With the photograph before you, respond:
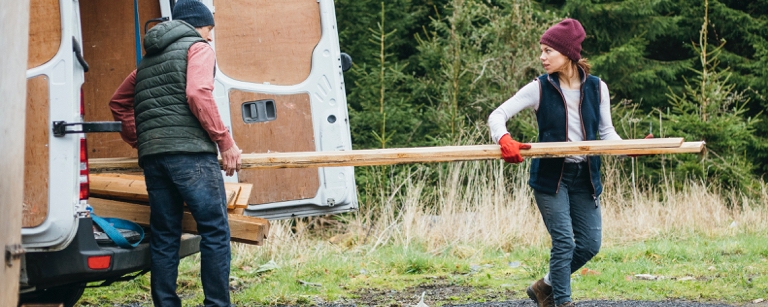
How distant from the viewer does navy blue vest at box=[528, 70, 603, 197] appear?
4.62 metres

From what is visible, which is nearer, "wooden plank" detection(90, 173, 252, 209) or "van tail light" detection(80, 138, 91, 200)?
"van tail light" detection(80, 138, 91, 200)

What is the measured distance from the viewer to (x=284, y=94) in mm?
5945

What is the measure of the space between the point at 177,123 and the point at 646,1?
501 inches

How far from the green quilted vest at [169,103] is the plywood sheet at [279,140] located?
1.49 meters

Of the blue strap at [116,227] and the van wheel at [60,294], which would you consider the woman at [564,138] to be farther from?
the van wheel at [60,294]

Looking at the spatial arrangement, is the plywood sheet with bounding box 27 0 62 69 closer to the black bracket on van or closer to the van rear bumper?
the black bracket on van

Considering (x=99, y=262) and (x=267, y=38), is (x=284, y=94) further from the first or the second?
(x=99, y=262)

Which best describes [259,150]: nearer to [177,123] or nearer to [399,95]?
[177,123]

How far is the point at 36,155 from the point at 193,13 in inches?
46.0

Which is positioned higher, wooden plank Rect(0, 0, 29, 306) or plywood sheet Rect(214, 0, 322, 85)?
plywood sheet Rect(214, 0, 322, 85)

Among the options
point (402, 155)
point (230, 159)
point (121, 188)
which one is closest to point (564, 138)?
point (402, 155)

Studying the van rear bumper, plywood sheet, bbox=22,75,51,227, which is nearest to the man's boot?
the van rear bumper

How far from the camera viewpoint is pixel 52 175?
3.72 metres

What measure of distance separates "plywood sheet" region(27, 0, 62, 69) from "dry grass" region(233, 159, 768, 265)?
3696 millimetres
